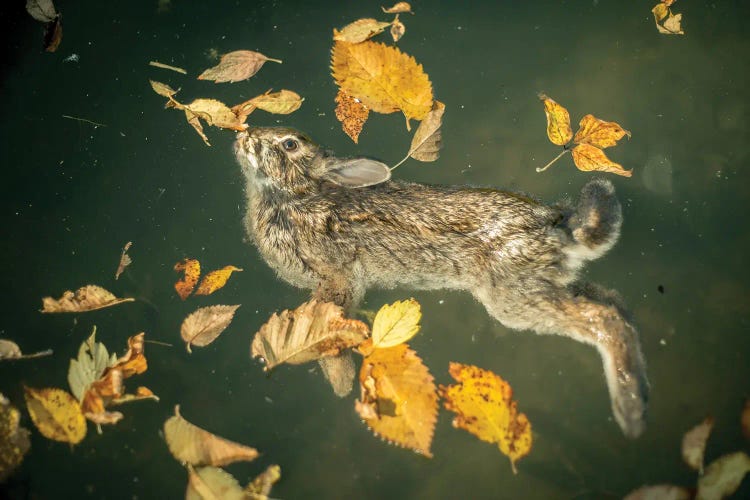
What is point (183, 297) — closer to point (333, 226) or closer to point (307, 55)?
point (333, 226)

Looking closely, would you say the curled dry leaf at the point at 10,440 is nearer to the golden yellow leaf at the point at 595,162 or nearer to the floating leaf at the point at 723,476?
the golden yellow leaf at the point at 595,162

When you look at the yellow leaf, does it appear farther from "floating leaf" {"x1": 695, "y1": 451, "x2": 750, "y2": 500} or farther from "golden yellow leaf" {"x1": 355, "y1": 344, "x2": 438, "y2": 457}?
"floating leaf" {"x1": 695, "y1": 451, "x2": 750, "y2": 500}

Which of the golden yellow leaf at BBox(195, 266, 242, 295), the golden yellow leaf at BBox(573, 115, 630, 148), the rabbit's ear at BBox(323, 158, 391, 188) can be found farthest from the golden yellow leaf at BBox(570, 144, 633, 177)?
the golden yellow leaf at BBox(195, 266, 242, 295)

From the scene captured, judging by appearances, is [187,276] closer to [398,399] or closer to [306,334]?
[306,334]

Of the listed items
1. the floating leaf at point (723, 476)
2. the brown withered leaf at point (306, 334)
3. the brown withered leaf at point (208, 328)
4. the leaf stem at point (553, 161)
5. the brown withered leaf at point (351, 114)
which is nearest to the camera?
the floating leaf at point (723, 476)

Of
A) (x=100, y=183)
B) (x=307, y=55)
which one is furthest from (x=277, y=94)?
(x=100, y=183)

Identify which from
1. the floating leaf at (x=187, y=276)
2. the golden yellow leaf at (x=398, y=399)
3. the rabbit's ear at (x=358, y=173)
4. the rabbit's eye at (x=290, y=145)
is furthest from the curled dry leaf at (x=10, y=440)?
the rabbit's ear at (x=358, y=173)

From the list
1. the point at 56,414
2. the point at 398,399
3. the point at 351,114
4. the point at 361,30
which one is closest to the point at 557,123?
the point at 351,114
